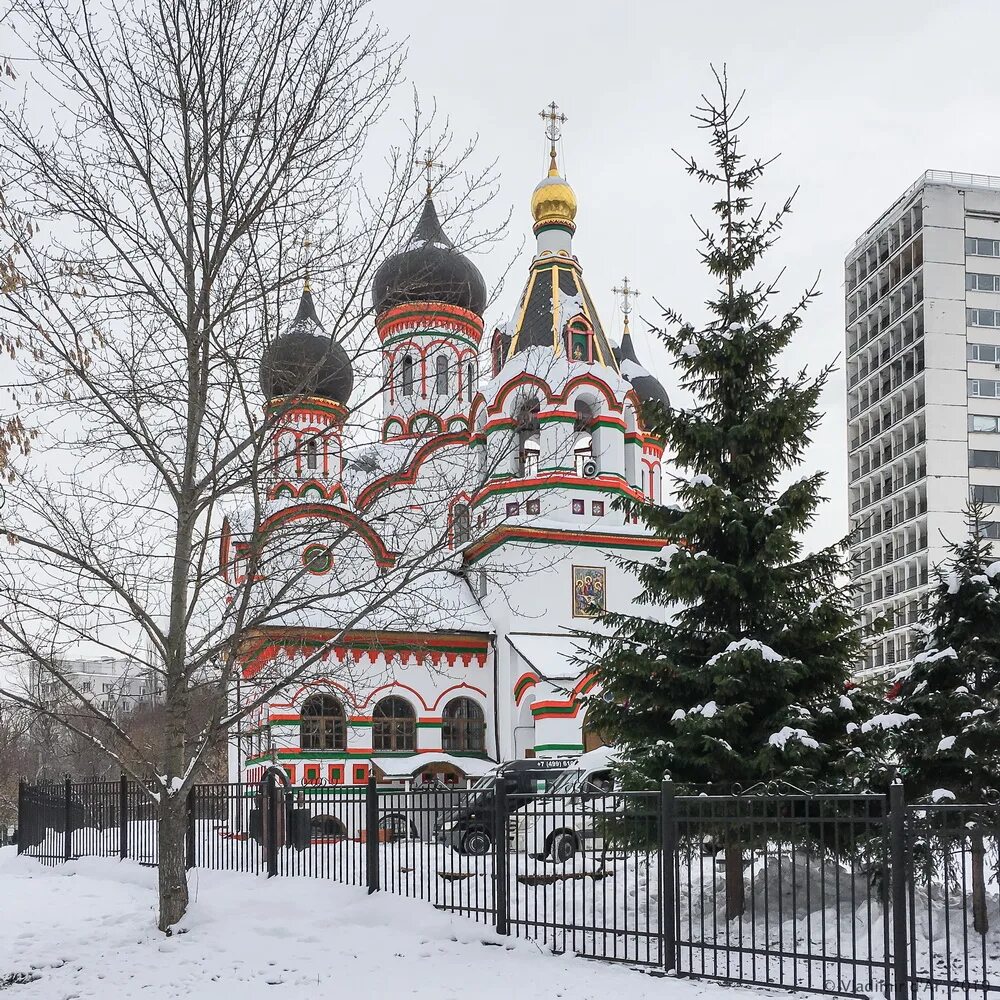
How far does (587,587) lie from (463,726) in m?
4.43

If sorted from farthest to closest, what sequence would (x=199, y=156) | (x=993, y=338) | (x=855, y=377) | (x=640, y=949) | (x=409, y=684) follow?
(x=855, y=377), (x=993, y=338), (x=409, y=684), (x=199, y=156), (x=640, y=949)

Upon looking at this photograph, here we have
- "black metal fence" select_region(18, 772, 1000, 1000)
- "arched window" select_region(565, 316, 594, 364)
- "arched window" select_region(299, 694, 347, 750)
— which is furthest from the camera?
"arched window" select_region(565, 316, 594, 364)

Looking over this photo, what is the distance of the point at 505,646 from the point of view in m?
27.4

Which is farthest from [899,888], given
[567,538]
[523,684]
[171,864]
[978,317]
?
[978,317]

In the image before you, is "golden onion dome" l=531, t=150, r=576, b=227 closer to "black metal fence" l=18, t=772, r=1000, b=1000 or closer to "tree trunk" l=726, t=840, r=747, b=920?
"black metal fence" l=18, t=772, r=1000, b=1000

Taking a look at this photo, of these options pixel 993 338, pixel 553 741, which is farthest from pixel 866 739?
pixel 993 338

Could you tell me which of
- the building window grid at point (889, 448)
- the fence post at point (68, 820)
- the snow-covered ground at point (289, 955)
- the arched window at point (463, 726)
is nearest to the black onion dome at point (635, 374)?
the building window grid at point (889, 448)

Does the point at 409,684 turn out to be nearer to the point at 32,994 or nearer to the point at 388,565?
the point at 388,565

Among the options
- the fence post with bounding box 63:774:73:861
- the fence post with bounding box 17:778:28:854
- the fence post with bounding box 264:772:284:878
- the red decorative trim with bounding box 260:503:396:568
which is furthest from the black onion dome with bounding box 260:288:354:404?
the fence post with bounding box 17:778:28:854

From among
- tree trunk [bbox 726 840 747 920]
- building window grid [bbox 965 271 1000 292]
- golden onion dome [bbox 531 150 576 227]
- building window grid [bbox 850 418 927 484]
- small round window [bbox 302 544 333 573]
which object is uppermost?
building window grid [bbox 965 271 1000 292]

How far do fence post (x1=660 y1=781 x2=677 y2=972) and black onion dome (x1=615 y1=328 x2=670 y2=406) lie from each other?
90.2ft

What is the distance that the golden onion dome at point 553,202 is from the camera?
97.7 ft

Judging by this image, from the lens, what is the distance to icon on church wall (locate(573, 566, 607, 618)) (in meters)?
27.4

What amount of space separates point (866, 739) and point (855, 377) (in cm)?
4120
